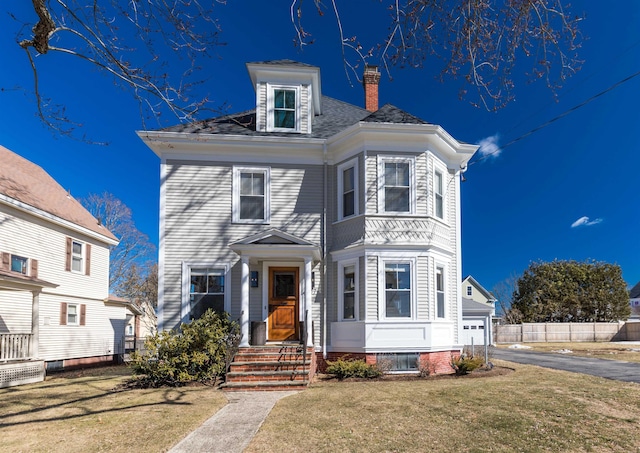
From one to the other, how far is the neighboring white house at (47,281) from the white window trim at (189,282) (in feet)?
15.0

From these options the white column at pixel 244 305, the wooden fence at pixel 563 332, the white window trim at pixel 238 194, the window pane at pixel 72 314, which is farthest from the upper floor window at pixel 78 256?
the wooden fence at pixel 563 332

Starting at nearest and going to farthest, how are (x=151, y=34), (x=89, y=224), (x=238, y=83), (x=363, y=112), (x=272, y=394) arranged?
(x=151, y=34) < (x=272, y=394) < (x=238, y=83) < (x=363, y=112) < (x=89, y=224)

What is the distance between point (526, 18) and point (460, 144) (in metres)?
9.67

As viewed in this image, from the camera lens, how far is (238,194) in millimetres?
13164

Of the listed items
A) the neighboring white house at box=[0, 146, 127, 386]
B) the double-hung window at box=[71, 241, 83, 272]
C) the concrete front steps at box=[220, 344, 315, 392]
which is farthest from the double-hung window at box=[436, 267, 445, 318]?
the double-hung window at box=[71, 241, 83, 272]

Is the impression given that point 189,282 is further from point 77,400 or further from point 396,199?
point 396,199

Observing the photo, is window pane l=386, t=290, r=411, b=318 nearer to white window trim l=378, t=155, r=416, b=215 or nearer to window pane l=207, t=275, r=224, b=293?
white window trim l=378, t=155, r=416, b=215

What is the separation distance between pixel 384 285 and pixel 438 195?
3.34m

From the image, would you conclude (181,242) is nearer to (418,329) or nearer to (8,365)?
(8,365)

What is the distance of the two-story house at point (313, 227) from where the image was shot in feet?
39.2

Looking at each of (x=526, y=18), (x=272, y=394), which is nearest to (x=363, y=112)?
(x=272, y=394)

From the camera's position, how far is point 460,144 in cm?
1367

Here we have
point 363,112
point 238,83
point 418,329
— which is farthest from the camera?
point 363,112

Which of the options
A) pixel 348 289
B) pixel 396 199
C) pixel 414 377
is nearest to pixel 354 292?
pixel 348 289
